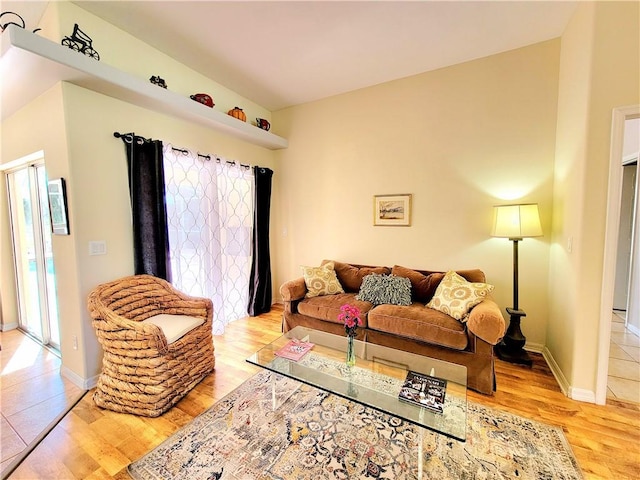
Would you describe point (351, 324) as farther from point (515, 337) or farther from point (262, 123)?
point (262, 123)

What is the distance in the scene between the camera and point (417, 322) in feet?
7.84

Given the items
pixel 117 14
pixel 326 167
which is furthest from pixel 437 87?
pixel 117 14

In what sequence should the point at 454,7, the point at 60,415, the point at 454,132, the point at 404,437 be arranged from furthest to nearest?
1. the point at 454,132
2. the point at 454,7
3. the point at 60,415
4. the point at 404,437

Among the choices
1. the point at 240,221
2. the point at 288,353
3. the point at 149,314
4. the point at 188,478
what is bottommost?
the point at 188,478

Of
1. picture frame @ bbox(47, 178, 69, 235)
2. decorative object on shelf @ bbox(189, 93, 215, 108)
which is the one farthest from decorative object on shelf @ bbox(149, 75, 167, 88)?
picture frame @ bbox(47, 178, 69, 235)

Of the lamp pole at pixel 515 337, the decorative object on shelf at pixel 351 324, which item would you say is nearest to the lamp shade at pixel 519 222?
the lamp pole at pixel 515 337

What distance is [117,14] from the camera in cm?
221

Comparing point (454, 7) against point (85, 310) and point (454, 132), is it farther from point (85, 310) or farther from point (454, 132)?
point (85, 310)

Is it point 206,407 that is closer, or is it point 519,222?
point 206,407

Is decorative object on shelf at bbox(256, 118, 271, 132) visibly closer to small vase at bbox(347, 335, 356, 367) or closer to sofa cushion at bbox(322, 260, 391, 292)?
sofa cushion at bbox(322, 260, 391, 292)

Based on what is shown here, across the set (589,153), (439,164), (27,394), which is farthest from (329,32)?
(27,394)

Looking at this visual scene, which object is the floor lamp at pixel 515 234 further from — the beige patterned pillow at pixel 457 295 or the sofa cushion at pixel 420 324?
the sofa cushion at pixel 420 324

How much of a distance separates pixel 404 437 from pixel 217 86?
396 centimetres

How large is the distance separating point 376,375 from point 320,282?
1504mm
